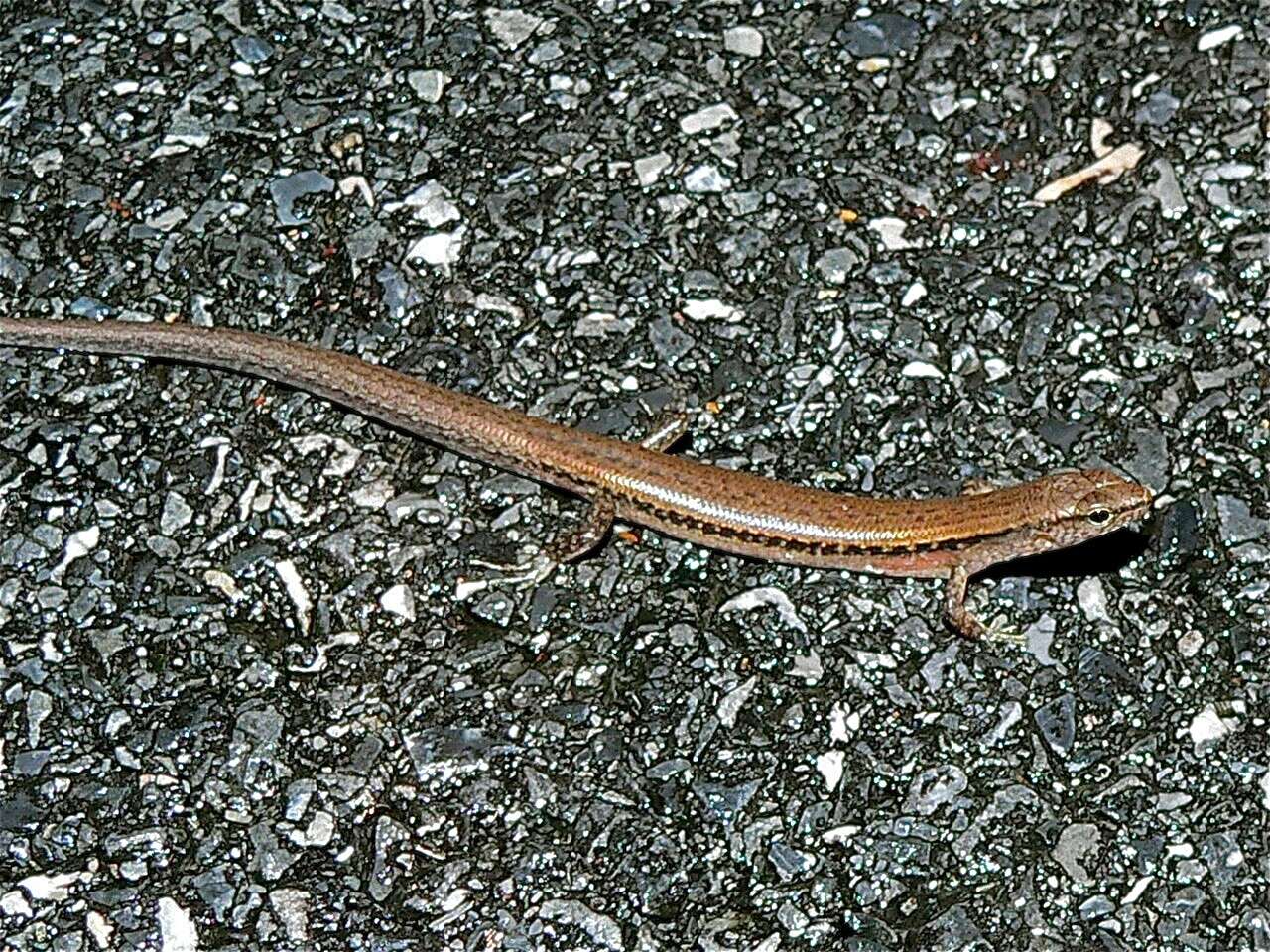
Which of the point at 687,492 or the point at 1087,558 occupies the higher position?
the point at 687,492

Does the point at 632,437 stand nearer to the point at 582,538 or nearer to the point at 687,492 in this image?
the point at 687,492

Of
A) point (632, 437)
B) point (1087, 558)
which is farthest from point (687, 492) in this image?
point (1087, 558)

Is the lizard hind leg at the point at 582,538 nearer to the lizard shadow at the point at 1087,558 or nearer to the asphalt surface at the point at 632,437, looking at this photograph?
the asphalt surface at the point at 632,437

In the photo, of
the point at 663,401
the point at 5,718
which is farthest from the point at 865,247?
the point at 5,718

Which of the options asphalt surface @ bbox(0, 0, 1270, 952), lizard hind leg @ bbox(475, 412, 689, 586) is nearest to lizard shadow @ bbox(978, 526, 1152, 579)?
asphalt surface @ bbox(0, 0, 1270, 952)

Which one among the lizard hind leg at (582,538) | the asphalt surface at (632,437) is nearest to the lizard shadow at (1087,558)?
the asphalt surface at (632,437)

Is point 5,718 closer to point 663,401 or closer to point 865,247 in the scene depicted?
point 663,401
